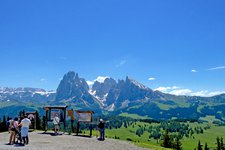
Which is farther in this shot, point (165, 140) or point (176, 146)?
point (176, 146)

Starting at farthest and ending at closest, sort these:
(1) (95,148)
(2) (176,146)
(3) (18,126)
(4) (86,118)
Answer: (2) (176,146), (4) (86,118), (3) (18,126), (1) (95,148)

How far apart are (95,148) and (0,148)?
9.92 m

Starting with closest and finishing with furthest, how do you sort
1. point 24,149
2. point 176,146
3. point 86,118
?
point 24,149 → point 86,118 → point 176,146

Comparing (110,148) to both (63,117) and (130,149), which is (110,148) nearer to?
(130,149)

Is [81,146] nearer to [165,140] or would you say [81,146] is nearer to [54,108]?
[54,108]

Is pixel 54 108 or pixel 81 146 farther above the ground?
pixel 54 108

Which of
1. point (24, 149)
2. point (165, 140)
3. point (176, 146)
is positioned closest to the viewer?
point (24, 149)

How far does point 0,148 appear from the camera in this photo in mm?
31234

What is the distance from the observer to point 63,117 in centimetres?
4816

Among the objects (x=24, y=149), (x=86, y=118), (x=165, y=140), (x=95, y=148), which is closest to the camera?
(x=24, y=149)

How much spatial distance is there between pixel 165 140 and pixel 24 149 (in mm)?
92237

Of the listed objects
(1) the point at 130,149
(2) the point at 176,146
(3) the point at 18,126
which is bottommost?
(2) the point at 176,146

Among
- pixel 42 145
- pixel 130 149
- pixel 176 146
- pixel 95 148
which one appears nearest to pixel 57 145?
pixel 42 145

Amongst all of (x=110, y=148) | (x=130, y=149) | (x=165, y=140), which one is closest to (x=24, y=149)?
(x=110, y=148)
